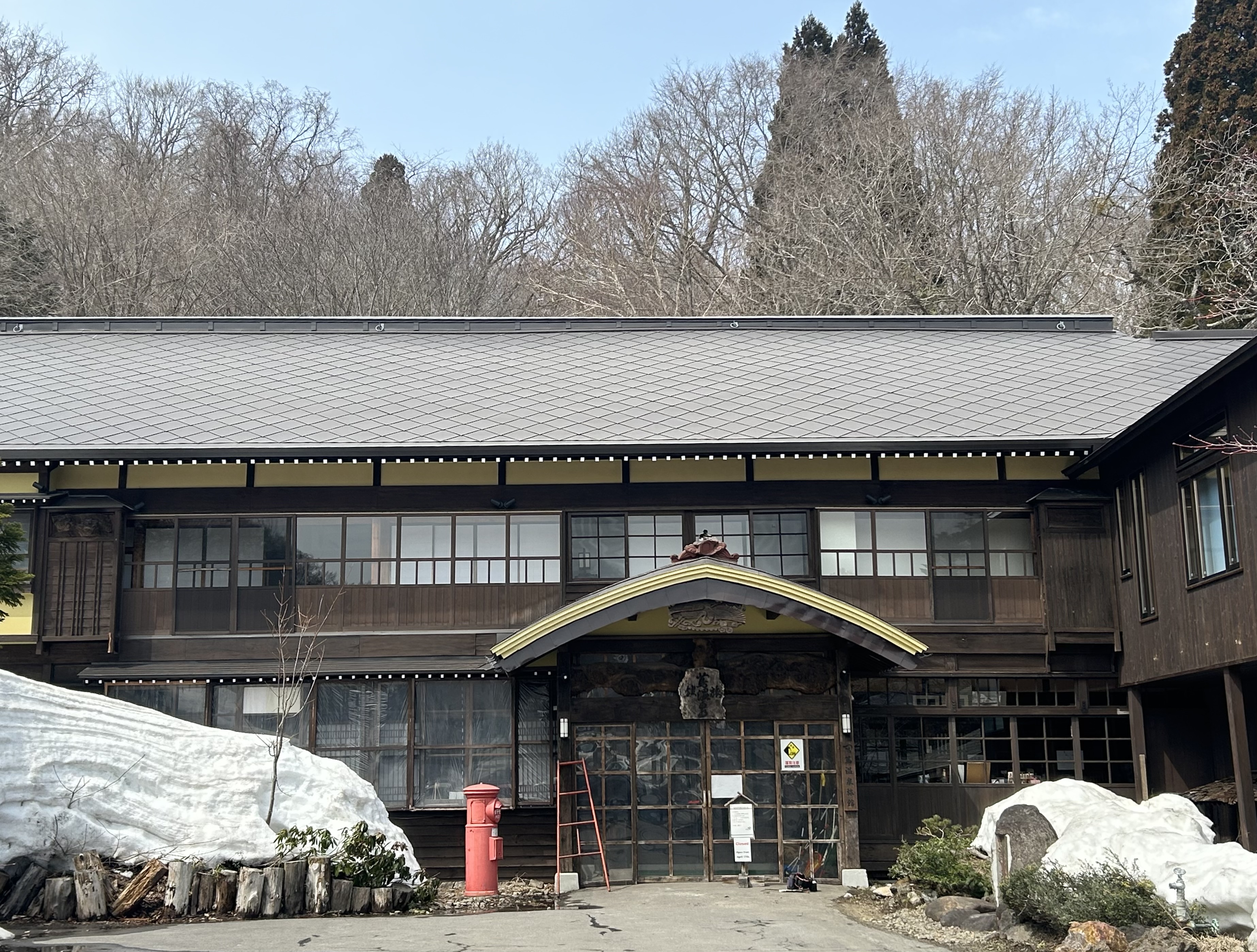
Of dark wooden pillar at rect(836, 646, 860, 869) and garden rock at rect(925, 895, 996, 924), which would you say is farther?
dark wooden pillar at rect(836, 646, 860, 869)

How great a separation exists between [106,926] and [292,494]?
7819 millimetres

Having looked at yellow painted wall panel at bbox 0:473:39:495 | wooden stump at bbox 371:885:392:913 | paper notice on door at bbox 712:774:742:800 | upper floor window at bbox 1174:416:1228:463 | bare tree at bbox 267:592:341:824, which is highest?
yellow painted wall panel at bbox 0:473:39:495

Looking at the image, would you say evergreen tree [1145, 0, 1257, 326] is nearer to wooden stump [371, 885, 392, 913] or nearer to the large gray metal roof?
the large gray metal roof

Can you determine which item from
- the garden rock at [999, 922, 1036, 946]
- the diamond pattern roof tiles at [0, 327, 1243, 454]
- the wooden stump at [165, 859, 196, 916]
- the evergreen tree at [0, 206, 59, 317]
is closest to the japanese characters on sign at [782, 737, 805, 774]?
the diamond pattern roof tiles at [0, 327, 1243, 454]

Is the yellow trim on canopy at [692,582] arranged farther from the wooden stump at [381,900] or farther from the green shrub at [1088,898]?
the green shrub at [1088,898]

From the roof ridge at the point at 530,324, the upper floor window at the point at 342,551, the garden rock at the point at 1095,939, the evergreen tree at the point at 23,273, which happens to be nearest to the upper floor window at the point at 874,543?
the upper floor window at the point at 342,551

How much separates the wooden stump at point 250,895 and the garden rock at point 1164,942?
8.26 metres

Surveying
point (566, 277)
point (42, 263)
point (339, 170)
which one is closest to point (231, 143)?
point (339, 170)

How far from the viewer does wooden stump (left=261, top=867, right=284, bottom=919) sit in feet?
43.0

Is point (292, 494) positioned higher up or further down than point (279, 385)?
further down

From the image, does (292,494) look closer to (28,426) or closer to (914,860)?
(28,426)

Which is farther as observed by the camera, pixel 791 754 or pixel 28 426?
pixel 28 426

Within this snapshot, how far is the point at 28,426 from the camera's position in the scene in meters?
19.2

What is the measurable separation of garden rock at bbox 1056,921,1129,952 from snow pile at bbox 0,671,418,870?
299 inches
